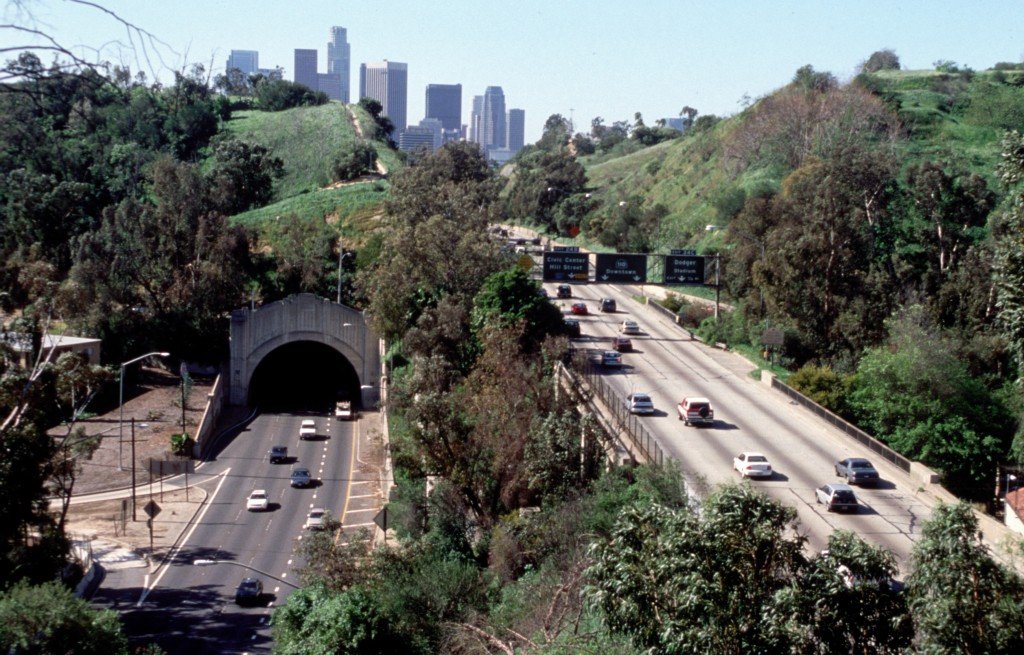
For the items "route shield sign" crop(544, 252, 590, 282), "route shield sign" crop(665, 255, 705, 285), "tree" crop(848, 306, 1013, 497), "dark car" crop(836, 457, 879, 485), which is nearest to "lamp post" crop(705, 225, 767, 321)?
"route shield sign" crop(665, 255, 705, 285)

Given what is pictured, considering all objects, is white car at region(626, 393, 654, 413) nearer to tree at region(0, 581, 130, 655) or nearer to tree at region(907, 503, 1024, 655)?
tree at region(0, 581, 130, 655)

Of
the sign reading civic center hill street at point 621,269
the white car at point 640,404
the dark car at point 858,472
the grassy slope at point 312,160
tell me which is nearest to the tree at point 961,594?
the dark car at point 858,472

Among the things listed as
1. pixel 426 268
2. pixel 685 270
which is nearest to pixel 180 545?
pixel 426 268

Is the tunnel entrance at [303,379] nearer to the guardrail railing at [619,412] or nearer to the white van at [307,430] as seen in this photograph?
the white van at [307,430]

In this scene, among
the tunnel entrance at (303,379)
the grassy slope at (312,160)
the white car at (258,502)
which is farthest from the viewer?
the grassy slope at (312,160)

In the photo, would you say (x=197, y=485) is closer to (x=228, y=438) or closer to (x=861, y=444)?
(x=228, y=438)

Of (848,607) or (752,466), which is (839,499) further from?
(848,607)
